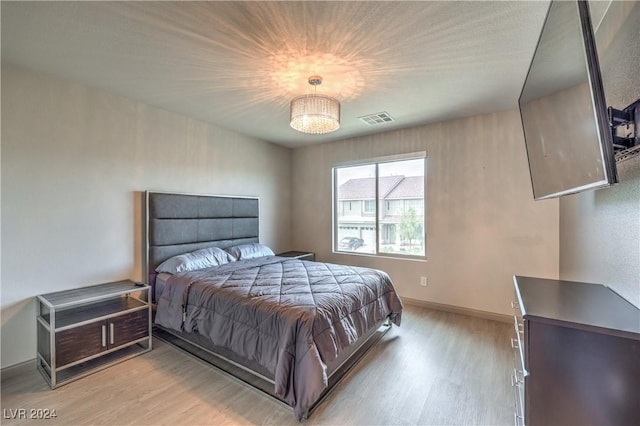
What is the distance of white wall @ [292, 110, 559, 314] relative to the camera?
3.10m

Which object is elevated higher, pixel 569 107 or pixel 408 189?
pixel 569 107

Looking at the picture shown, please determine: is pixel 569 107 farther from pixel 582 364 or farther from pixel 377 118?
pixel 377 118

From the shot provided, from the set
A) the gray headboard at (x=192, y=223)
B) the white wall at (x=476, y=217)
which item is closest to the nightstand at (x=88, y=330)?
the gray headboard at (x=192, y=223)

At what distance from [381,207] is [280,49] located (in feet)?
9.11

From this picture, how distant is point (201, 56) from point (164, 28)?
0.33 meters

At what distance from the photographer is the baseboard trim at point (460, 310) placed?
10.6 feet

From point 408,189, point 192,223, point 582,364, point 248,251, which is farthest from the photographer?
point 408,189

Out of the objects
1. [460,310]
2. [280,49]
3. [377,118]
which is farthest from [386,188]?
[280,49]

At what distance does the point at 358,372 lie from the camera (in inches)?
88.3

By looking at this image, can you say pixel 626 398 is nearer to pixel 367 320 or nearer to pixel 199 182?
pixel 367 320

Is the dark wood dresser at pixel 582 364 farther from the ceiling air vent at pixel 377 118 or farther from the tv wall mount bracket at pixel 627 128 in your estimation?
the ceiling air vent at pixel 377 118

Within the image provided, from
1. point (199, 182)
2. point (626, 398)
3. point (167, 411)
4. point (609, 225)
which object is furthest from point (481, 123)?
point (167, 411)

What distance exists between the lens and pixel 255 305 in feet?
6.70

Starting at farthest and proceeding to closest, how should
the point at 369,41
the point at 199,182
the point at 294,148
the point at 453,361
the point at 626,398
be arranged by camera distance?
the point at 294,148
the point at 199,182
the point at 453,361
the point at 369,41
the point at 626,398
